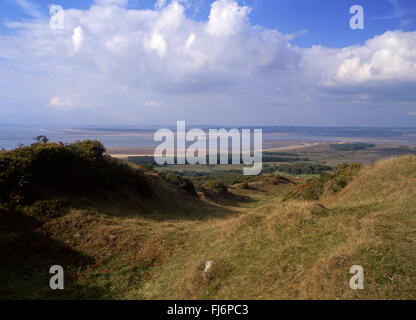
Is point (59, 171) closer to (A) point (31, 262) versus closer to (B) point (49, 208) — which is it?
(B) point (49, 208)

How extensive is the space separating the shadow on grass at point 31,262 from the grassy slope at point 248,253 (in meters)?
0.06

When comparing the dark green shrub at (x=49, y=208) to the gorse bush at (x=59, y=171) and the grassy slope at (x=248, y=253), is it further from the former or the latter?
the gorse bush at (x=59, y=171)

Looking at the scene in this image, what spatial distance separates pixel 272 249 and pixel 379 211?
18.5 feet

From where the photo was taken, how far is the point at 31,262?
990cm

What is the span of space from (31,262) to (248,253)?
8020 mm

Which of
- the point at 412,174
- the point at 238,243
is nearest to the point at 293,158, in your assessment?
the point at 412,174

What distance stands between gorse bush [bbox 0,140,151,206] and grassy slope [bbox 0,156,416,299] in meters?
2.75

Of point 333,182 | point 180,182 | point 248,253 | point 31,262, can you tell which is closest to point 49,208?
point 31,262

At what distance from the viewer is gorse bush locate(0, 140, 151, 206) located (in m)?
13.5

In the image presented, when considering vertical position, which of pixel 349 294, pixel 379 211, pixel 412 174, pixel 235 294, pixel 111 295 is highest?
pixel 412 174

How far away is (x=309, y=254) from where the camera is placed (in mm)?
8211

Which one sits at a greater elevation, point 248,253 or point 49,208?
point 49,208

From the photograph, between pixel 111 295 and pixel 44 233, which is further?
pixel 44 233

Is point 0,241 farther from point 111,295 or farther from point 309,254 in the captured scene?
point 309,254
